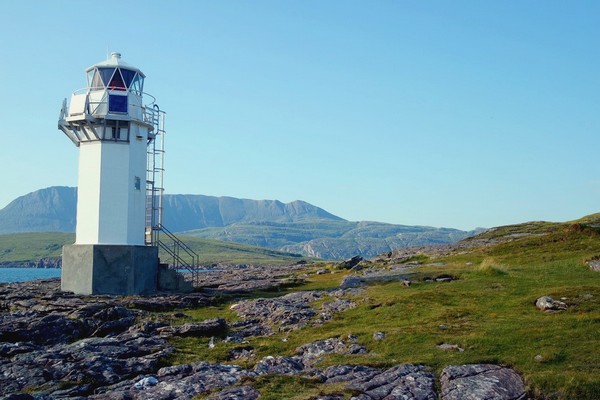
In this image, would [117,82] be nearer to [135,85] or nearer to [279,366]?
[135,85]

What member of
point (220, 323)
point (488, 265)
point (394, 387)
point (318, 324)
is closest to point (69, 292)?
point (220, 323)

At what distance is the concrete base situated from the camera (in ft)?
162

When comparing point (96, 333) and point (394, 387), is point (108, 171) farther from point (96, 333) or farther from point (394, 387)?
point (394, 387)

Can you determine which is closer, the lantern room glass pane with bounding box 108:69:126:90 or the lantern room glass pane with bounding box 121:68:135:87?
the lantern room glass pane with bounding box 108:69:126:90

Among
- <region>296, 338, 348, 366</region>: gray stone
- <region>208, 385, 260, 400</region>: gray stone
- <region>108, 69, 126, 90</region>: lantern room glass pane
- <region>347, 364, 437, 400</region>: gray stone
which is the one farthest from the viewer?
<region>108, 69, 126, 90</region>: lantern room glass pane

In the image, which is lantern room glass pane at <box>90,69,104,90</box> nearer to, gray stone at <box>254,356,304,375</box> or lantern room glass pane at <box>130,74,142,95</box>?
lantern room glass pane at <box>130,74,142,95</box>

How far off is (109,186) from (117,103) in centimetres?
673

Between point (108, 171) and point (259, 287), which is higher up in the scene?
point (108, 171)

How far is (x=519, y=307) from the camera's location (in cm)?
3081

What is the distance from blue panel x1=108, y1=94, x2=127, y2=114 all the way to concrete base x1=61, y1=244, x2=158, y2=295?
10.9 metres

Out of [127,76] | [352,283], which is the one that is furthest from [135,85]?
[352,283]

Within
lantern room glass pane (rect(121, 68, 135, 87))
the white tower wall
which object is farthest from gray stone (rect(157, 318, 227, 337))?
lantern room glass pane (rect(121, 68, 135, 87))

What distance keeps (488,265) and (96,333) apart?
Answer: 2691 centimetres

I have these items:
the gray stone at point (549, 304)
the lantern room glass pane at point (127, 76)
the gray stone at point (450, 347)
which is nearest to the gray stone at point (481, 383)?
the gray stone at point (450, 347)
